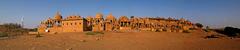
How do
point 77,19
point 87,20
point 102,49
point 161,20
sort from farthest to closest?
point 161,20, point 87,20, point 77,19, point 102,49

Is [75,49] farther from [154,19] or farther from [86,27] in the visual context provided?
[154,19]

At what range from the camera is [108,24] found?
4047 cm

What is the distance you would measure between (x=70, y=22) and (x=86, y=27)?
240 cm

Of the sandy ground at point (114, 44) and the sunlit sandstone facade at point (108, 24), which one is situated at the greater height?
the sunlit sandstone facade at point (108, 24)

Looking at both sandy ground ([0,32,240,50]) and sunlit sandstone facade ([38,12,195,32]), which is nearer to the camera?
sandy ground ([0,32,240,50])

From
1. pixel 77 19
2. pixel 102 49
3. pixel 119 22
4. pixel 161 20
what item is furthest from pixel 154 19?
pixel 102 49

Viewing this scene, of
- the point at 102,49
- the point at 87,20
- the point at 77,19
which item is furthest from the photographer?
the point at 87,20

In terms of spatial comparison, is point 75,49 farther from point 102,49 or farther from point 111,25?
point 111,25

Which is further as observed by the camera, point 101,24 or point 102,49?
point 101,24

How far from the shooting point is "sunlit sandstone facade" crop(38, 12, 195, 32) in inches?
1510

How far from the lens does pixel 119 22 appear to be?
135 ft

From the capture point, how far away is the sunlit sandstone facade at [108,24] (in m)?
38.3

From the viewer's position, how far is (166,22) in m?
44.1

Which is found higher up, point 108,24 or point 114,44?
point 108,24
